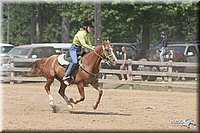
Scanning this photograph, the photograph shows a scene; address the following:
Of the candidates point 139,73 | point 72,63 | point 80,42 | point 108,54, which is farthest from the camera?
point 139,73

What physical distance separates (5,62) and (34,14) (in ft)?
71.4

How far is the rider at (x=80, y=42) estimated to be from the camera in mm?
13977

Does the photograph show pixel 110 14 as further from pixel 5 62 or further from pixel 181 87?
pixel 181 87

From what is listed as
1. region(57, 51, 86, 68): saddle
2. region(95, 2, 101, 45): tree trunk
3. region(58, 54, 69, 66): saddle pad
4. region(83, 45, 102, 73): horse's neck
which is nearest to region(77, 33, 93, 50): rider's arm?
region(83, 45, 102, 73): horse's neck

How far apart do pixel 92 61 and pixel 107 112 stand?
152 cm

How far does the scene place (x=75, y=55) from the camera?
1436 cm

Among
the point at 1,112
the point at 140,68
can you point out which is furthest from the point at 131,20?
the point at 1,112

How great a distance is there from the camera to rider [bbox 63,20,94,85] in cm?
1398

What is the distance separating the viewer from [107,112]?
48.3 ft

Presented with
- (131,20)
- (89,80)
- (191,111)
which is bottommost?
(191,111)

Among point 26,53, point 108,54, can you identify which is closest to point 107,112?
point 108,54

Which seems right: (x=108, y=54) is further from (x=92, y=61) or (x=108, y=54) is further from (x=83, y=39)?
(x=83, y=39)

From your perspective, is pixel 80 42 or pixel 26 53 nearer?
pixel 80 42

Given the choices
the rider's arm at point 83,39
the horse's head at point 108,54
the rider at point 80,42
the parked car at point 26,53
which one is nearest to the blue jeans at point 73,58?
the rider at point 80,42
